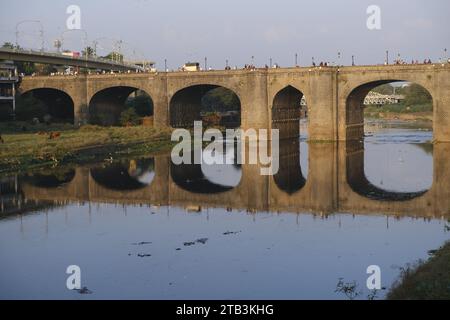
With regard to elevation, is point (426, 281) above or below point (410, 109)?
below

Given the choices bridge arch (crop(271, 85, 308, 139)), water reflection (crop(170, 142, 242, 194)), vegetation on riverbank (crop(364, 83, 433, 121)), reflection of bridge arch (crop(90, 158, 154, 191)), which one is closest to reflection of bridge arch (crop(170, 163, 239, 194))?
water reflection (crop(170, 142, 242, 194))

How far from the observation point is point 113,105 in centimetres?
8688

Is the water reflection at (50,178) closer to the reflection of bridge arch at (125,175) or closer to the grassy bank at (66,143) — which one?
the reflection of bridge arch at (125,175)

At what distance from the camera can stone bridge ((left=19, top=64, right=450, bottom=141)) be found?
61750 millimetres

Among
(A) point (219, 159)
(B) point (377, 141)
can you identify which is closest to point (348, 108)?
(B) point (377, 141)

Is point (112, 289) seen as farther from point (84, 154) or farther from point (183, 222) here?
point (84, 154)

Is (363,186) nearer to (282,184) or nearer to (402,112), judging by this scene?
(282,184)

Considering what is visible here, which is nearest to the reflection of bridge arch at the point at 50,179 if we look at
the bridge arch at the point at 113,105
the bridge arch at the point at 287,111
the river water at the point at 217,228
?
the river water at the point at 217,228

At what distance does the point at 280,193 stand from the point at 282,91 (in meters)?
33.8

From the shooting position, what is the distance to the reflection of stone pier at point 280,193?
3256 centimetres

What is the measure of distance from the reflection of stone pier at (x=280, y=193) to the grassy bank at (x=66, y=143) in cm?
423

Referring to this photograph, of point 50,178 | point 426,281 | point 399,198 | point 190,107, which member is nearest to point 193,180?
point 50,178

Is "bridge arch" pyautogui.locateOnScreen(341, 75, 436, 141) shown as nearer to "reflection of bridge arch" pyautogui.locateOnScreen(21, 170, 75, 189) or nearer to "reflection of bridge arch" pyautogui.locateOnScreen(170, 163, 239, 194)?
"reflection of bridge arch" pyautogui.locateOnScreen(170, 163, 239, 194)
